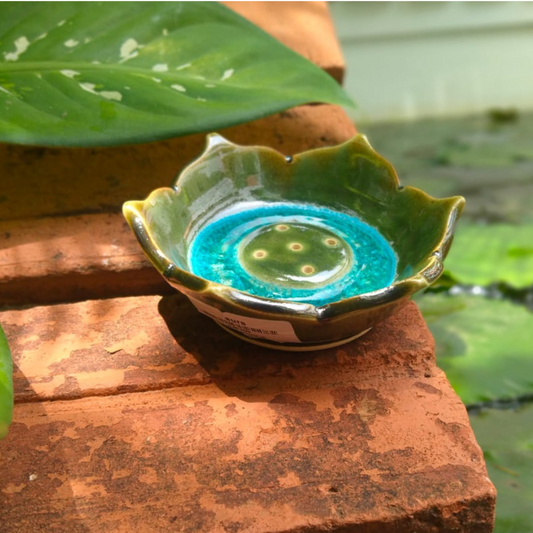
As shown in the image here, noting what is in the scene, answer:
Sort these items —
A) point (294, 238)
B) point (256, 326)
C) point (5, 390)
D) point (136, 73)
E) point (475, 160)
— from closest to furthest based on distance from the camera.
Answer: point (5, 390), point (256, 326), point (294, 238), point (136, 73), point (475, 160)

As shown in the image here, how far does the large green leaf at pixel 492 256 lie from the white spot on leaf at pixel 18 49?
1.20 metres

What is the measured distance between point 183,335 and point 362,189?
1.53 ft

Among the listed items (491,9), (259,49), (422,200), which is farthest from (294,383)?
(491,9)

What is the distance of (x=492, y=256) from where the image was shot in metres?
1.91

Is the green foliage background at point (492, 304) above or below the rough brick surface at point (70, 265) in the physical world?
below

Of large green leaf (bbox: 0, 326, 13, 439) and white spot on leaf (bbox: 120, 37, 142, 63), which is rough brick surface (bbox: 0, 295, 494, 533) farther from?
white spot on leaf (bbox: 120, 37, 142, 63)

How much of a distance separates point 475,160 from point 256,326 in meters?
1.96

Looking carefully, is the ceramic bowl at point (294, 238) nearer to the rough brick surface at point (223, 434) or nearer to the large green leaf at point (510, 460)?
the rough brick surface at point (223, 434)

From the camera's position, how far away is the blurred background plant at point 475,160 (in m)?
1.54

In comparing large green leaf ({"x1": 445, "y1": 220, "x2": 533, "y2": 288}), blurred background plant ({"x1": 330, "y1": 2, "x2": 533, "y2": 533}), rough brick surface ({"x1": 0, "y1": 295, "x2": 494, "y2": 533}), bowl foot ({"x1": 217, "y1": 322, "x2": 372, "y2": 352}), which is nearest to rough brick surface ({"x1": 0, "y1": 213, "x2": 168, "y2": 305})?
rough brick surface ({"x1": 0, "y1": 295, "x2": 494, "y2": 533})

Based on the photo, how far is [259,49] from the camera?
→ 1611 mm

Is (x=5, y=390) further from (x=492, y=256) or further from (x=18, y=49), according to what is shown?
(x=492, y=256)

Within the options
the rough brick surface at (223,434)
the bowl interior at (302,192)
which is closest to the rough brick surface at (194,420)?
the rough brick surface at (223,434)

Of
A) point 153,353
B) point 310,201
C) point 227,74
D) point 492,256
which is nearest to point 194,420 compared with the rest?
point 153,353
